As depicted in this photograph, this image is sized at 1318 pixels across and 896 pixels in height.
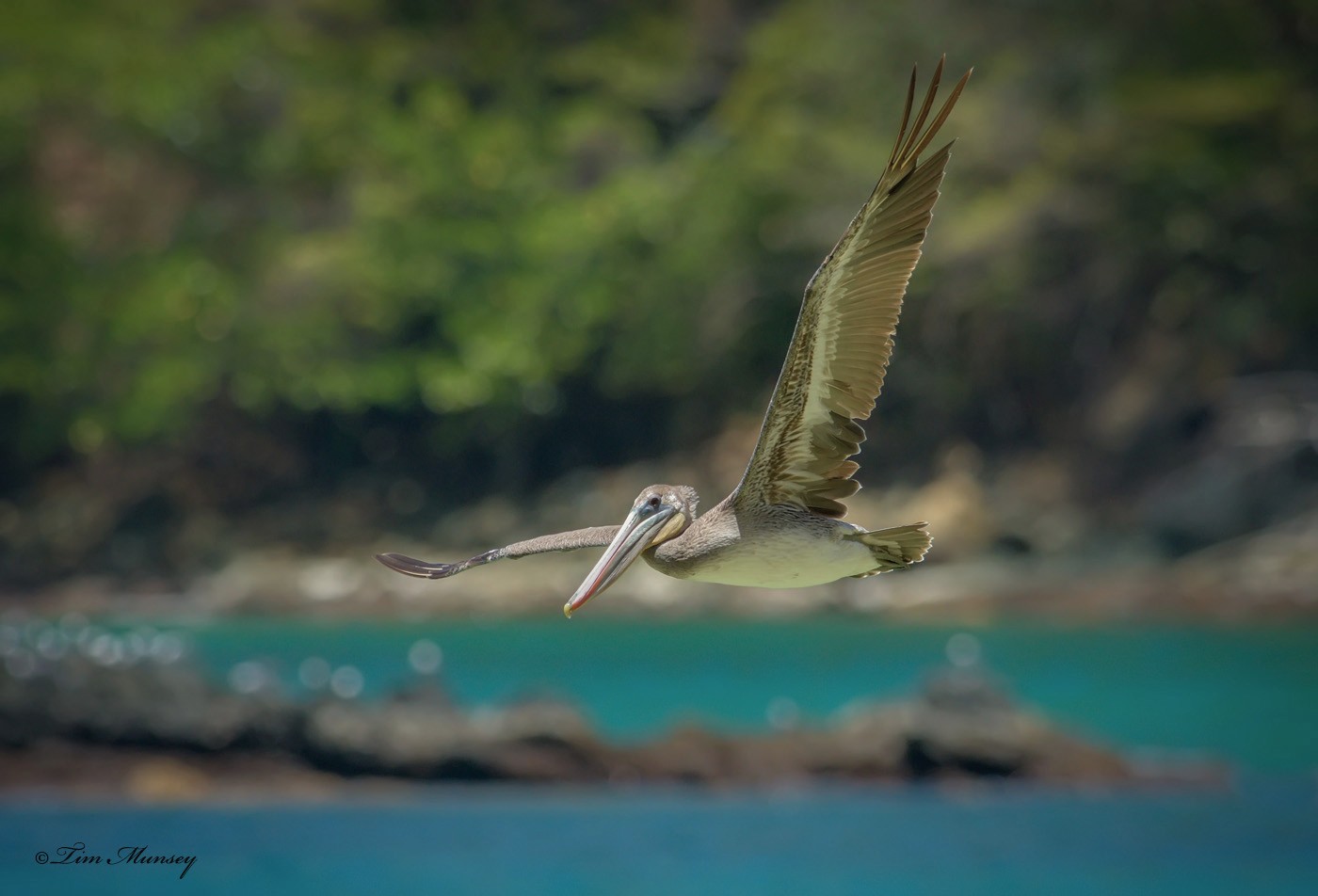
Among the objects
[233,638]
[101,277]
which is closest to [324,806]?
[233,638]

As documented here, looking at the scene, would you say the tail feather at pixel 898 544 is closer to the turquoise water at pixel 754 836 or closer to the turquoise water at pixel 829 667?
the turquoise water at pixel 754 836

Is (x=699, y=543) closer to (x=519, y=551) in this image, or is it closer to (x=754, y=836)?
(x=519, y=551)

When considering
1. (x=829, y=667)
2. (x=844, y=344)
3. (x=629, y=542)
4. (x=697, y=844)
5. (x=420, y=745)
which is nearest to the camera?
(x=844, y=344)

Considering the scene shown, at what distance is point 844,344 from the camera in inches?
260

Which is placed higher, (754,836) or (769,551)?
(754,836)

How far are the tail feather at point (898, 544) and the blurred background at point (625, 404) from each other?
368 inches

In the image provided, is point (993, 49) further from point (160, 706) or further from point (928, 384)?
point (160, 706)

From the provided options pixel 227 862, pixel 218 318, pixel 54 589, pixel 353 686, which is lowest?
pixel 227 862

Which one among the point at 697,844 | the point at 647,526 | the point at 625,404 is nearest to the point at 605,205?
the point at 625,404

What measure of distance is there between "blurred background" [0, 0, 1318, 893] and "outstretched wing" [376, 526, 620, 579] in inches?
345

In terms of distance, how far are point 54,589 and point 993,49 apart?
66.1 ft

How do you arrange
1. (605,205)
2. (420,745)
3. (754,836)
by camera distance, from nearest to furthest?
(754,836)
(420,745)
(605,205)

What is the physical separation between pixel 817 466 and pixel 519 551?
1.29 m

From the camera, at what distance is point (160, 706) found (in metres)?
16.9
